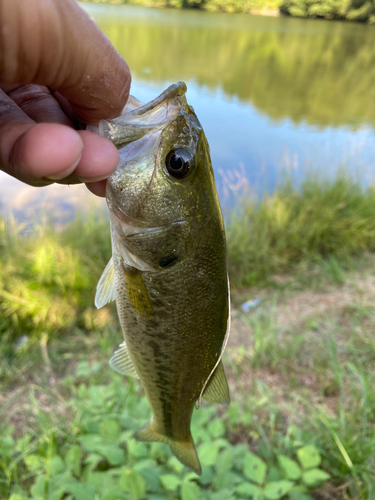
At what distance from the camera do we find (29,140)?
37.9 inches

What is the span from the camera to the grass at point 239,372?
191cm

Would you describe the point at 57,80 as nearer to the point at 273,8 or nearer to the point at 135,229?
the point at 135,229

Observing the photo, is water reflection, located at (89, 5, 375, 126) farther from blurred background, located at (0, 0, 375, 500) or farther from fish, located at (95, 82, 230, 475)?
fish, located at (95, 82, 230, 475)

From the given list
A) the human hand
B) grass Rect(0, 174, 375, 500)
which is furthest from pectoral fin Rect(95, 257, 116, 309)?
grass Rect(0, 174, 375, 500)

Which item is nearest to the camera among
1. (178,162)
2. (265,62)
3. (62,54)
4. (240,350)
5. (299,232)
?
(62,54)

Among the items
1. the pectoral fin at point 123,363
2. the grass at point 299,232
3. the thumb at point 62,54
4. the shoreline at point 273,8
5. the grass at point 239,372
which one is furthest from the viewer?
the shoreline at point 273,8

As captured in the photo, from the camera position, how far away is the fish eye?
1201 mm

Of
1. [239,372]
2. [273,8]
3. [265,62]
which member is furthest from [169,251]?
[273,8]

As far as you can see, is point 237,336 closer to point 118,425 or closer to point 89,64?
point 118,425

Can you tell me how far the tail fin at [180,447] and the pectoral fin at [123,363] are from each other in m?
0.24

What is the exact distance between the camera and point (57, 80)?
102cm

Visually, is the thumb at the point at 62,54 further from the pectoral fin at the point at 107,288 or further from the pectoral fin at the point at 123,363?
the pectoral fin at the point at 123,363

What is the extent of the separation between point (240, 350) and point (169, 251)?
2368mm

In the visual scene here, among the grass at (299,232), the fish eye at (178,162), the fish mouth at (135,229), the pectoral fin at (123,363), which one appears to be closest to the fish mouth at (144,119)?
the fish eye at (178,162)
